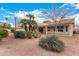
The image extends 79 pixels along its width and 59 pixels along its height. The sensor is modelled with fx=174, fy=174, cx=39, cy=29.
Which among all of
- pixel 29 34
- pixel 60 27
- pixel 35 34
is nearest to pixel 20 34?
pixel 29 34

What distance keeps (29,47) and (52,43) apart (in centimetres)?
43

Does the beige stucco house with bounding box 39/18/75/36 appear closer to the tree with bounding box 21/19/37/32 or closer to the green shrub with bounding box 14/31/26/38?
the tree with bounding box 21/19/37/32

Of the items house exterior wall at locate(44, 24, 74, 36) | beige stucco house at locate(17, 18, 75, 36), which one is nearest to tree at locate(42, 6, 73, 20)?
beige stucco house at locate(17, 18, 75, 36)

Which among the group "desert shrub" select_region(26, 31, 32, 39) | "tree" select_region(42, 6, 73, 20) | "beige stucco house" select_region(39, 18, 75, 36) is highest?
"tree" select_region(42, 6, 73, 20)

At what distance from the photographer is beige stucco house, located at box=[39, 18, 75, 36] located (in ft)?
10.2

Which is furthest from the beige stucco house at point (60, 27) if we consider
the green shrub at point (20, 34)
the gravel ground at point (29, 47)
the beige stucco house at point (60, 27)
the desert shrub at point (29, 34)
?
the green shrub at point (20, 34)

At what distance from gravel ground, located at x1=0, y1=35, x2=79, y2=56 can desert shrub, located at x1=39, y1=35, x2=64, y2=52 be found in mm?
76

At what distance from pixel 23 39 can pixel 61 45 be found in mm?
695

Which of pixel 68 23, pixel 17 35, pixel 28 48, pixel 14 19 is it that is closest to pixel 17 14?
pixel 14 19

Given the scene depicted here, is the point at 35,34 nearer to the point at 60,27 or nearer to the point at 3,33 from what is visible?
the point at 60,27

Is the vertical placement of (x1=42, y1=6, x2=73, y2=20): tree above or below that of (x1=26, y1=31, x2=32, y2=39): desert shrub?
above

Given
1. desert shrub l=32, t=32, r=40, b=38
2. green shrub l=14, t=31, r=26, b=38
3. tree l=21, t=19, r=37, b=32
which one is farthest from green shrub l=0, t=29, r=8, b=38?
desert shrub l=32, t=32, r=40, b=38

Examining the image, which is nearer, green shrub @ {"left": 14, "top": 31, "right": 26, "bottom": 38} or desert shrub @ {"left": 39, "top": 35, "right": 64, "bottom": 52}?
desert shrub @ {"left": 39, "top": 35, "right": 64, "bottom": 52}

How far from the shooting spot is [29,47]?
10.4 feet
